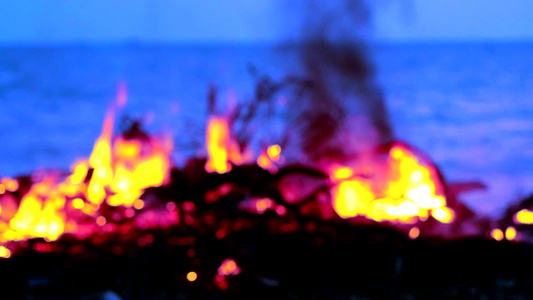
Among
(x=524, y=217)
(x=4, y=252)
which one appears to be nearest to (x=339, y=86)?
(x=524, y=217)

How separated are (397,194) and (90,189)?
69cm

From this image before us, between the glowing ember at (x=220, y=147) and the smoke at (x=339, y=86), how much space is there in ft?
0.68

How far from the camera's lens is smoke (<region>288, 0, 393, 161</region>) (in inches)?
66.7

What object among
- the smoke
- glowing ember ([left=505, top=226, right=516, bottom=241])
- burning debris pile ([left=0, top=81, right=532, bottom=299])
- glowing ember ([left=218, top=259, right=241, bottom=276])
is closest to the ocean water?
the smoke

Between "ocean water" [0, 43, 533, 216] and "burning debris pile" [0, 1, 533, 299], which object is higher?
"ocean water" [0, 43, 533, 216]

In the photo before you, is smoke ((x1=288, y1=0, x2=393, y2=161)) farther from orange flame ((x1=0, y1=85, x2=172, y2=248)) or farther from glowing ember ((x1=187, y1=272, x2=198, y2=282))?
glowing ember ((x1=187, y1=272, x2=198, y2=282))

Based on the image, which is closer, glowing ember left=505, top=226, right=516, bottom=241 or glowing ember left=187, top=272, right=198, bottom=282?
glowing ember left=187, top=272, right=198, bottom=282

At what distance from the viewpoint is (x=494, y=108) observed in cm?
364

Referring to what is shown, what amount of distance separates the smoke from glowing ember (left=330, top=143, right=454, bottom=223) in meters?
0.15

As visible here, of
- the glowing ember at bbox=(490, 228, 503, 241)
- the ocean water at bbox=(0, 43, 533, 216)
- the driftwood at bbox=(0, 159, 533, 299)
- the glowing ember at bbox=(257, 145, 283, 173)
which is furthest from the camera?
the ocean water at bbox=(0, 43, 533, 216)

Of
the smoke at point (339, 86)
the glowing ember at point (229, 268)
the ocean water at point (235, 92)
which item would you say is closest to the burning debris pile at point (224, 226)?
the glowing ember at point (229, 268)

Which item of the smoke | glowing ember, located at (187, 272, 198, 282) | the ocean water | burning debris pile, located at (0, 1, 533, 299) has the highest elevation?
the ocean water

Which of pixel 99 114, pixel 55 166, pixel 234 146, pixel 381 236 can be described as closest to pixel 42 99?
pixel 99 114

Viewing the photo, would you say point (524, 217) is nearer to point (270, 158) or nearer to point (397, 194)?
point (397, 194)
